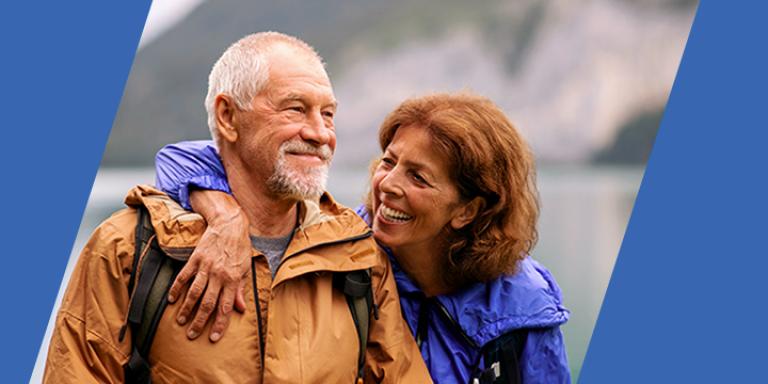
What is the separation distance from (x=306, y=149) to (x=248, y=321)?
0.58 m

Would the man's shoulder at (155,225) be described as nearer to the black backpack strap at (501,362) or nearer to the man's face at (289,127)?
the man's face at (289,127)

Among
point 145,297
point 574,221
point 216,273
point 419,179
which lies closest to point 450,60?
point 574,221

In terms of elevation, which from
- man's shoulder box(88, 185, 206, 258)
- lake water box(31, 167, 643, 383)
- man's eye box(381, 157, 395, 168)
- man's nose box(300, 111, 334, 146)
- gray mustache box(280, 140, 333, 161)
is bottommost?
lake water box(31, 167, 643, 383)

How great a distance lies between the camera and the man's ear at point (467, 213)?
339 cm

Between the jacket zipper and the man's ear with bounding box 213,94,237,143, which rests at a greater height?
the man's ear with bounding box 213,94,237,143

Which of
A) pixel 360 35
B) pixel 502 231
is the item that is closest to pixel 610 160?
pixel 360 35

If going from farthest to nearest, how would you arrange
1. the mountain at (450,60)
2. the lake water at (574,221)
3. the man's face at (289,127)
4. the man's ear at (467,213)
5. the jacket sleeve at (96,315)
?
1. the mountain at (450,60)
2. the lake water at (574,221)
3. the man's ear at (467,213)
4. the man's face at (289,127)
5. the jacket sleeve at (96,315)

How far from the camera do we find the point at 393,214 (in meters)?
3.30

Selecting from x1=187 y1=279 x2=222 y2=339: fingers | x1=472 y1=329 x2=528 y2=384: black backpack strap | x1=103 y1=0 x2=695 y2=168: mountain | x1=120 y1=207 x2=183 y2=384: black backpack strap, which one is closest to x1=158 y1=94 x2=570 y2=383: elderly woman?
x1=472 y1=329 x2=528 y2=384: black backpack strap

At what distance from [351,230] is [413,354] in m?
0.51

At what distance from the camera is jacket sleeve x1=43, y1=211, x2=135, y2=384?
259 cm

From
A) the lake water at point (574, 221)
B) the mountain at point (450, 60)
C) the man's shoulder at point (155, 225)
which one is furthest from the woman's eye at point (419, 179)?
the mountain at point (450, 60)

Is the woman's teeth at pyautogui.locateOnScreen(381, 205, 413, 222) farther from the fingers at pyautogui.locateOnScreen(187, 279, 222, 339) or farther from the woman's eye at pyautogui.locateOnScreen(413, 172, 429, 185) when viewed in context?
the fingers at pyautogui.locateOnScreen(187, 279, 222, 339)

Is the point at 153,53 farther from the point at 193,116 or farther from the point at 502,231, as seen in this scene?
the point at 502,231
